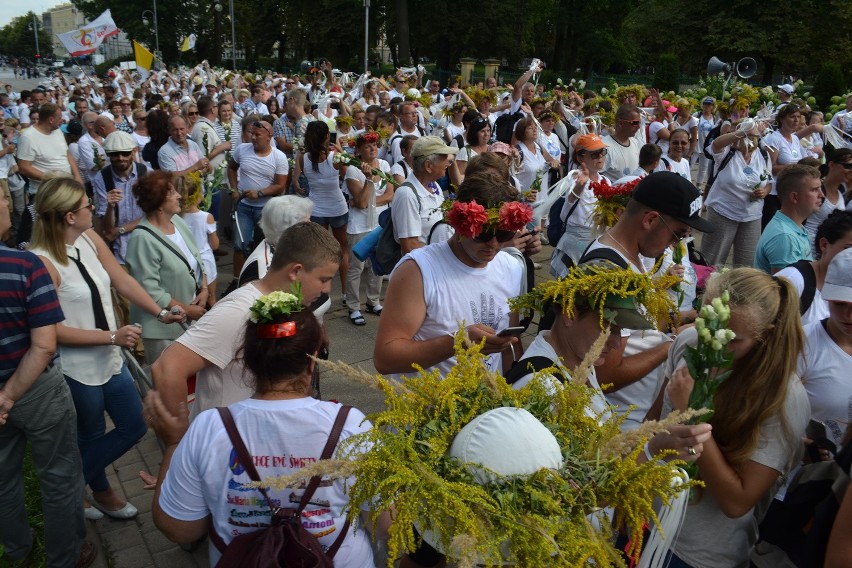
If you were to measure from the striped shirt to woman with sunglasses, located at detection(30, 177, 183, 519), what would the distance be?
45 centimetres

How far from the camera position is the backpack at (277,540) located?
2.03m

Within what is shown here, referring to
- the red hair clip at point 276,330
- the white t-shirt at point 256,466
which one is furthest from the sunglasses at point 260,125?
the white t-shirt at point 256,466

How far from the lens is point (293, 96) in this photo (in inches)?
429

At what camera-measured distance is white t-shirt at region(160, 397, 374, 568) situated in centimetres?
213

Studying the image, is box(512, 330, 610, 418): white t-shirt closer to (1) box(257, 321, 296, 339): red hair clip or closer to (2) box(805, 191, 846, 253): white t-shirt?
(1) box(257, 321, 296, 339): red hair clip

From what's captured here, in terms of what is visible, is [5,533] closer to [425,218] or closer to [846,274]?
[425,218]

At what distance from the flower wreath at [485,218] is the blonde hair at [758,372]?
1.07 metres

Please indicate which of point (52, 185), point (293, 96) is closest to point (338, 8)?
point (293, 96)

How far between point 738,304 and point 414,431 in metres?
1.38

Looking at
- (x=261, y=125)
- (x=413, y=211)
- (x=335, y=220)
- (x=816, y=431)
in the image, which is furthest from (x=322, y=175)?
(x=816, y=431)

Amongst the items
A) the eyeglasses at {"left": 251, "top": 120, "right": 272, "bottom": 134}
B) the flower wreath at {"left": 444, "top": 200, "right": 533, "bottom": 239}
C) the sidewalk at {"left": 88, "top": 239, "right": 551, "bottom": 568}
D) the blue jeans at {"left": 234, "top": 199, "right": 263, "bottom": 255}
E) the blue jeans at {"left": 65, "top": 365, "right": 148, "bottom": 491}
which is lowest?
the sidewalk at {"left": 88, "top": 239, "right": 551, "bottom": 568}

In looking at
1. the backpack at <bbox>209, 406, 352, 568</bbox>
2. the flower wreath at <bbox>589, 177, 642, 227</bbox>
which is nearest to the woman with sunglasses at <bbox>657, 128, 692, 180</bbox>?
the flower wreath at <bbox>589, 177, 642, 227</bbox>

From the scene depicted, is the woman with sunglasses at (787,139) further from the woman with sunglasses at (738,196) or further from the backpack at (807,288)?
the backpack at (807,288)

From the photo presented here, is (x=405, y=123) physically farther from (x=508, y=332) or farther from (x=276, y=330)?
(x=276, y=330)
